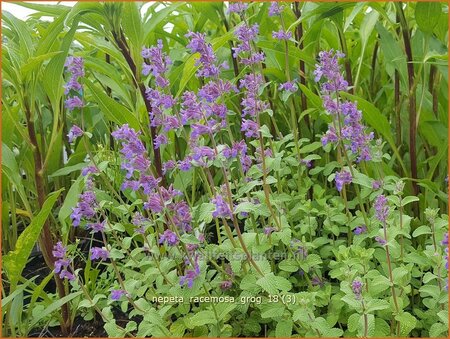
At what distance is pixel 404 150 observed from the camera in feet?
6.78

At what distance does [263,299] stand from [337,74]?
0.60m

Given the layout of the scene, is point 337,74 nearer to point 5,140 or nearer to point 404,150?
point 404,150

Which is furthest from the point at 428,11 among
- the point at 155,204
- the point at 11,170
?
the point at 11,170

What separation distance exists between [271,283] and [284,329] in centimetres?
15

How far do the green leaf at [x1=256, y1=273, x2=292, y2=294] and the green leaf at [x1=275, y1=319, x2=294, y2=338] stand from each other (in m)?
0.10

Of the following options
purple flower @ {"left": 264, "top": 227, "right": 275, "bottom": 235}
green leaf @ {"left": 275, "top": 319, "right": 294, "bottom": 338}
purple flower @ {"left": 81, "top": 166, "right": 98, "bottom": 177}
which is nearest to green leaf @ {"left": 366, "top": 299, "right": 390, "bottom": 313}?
green leaf @ {"left": 275, "top": 319, "right": 294, "bottom": 338}

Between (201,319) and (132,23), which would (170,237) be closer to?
(201,319)

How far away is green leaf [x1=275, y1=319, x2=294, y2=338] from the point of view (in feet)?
4.40

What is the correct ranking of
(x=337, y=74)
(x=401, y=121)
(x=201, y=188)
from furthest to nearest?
(x=201, y=188) → (x=401, y=121) → (x=337, y=74)

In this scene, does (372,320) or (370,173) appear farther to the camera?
(370,173)

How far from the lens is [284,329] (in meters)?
1.35

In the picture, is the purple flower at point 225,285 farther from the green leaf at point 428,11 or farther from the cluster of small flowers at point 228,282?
the green leaf at point 428,11

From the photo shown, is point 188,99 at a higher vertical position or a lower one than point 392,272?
higher

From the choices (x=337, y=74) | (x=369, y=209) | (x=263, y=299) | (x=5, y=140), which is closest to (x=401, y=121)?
(x=369, y=209)
